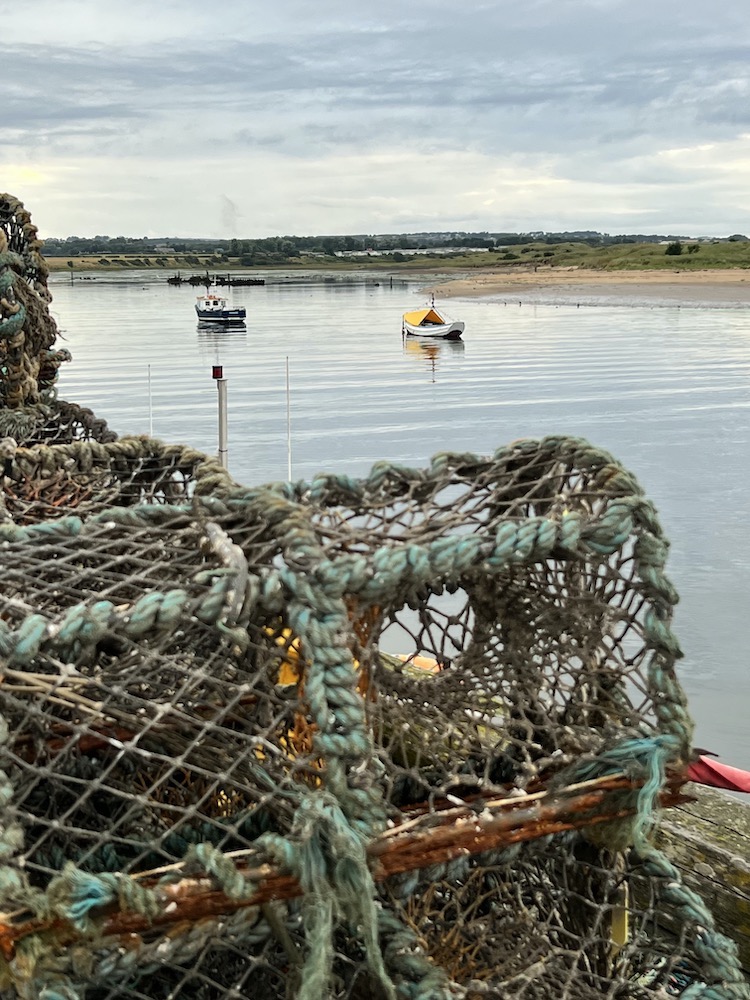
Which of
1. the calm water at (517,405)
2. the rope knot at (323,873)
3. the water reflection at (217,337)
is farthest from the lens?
the water reflection at (217,337)

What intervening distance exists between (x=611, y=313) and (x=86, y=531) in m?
→ 47.7

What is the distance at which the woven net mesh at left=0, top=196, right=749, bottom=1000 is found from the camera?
1751 mm

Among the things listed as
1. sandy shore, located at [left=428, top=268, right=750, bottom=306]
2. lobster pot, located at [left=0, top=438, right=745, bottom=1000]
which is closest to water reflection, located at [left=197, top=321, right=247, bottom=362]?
sandy shore, located at [left=428, top=268, right=750, bottom=306]

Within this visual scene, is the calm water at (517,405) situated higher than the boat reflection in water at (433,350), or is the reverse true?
the calm water at (517,405)

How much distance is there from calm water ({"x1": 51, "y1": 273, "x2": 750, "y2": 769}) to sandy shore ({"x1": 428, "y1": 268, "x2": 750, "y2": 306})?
1271 centimetres

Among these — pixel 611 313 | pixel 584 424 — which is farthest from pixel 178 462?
pixel 611 313

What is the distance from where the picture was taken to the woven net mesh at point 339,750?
1.75m

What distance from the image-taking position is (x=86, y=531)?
2.29m

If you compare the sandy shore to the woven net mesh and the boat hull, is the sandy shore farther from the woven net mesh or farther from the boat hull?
the woven net mesh

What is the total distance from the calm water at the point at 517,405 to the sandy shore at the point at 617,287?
41.7ft

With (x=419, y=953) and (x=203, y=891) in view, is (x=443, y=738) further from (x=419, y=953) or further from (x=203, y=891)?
(x=203, y=891)

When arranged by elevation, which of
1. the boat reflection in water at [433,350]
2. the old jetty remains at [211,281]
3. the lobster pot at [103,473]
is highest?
the lobster pot at [103,473]

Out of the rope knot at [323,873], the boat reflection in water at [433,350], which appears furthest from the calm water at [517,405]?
the rope knot at [323,873]

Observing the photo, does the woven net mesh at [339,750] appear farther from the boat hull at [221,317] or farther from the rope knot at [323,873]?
the boat hull at [221,317]
